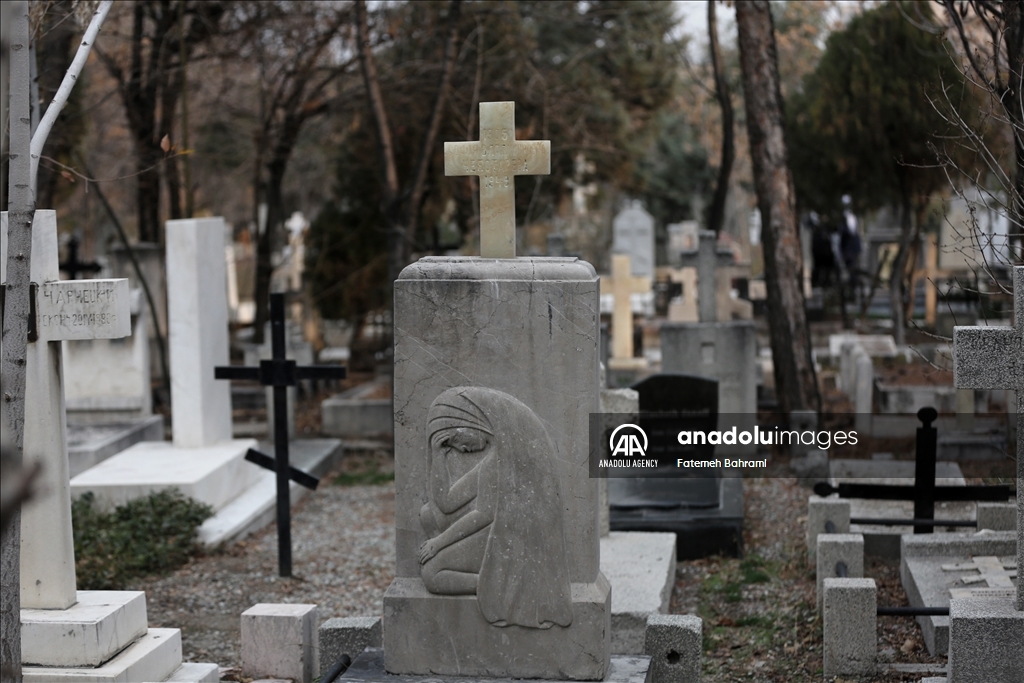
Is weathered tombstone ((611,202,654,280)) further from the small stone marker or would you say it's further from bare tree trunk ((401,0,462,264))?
the small stone marker

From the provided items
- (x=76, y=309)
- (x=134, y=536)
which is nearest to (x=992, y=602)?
(x=76, y=309)

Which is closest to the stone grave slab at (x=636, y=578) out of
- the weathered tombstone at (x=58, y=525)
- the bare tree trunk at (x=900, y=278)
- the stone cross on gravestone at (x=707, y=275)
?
the weathered tombstone at (x=58, y=525)

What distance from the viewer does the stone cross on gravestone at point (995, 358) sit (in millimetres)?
4559

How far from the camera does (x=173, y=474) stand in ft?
29.6

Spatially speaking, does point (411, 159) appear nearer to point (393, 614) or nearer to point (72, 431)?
point (72, 431)

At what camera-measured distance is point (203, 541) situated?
860 cm

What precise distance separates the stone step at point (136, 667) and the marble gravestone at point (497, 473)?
1193 mm

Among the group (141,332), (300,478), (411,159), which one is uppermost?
(411,159)

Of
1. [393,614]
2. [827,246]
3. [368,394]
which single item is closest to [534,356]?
[393,614]

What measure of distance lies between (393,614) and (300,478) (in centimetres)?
334

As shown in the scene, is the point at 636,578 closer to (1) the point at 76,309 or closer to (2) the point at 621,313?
(1) the point at 76,309

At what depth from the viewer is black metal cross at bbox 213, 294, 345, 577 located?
26.6ft

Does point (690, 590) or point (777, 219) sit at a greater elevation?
point (777, 219)

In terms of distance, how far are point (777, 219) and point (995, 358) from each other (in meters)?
7.00
